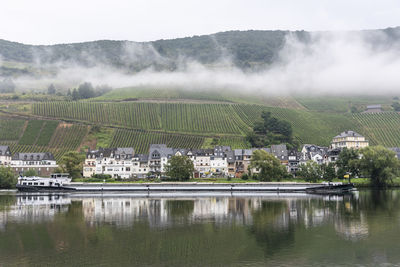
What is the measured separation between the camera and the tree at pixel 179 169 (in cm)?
9977

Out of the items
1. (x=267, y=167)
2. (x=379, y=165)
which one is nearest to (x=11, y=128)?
(x=267, y=167)

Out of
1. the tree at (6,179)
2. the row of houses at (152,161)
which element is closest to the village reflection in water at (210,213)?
the tree at (6,179)

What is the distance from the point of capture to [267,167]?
98438mm

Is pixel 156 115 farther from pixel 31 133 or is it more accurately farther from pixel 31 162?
pixel 31 162

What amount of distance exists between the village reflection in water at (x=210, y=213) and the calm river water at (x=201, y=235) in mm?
114

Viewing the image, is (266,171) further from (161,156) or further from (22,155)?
(22,155)

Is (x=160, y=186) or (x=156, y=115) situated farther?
(x=156, y=115)

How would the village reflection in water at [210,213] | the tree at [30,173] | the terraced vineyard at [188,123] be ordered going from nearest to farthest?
the village reflection in water at [210,213] < the tree at [30,173] < the terraced vineyard at [188,123]

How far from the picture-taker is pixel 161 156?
114m

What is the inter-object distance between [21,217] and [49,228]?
9.26 meters

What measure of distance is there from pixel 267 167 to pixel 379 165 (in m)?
23.3

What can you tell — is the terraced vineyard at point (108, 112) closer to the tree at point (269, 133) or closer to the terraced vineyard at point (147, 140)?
the terraced vineyard at point (147, 140)

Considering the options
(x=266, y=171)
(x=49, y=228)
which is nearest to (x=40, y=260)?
(x=49, y=228)

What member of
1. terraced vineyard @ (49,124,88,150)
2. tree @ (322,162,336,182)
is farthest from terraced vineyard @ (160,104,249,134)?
tree @ (322,162,336,182)
